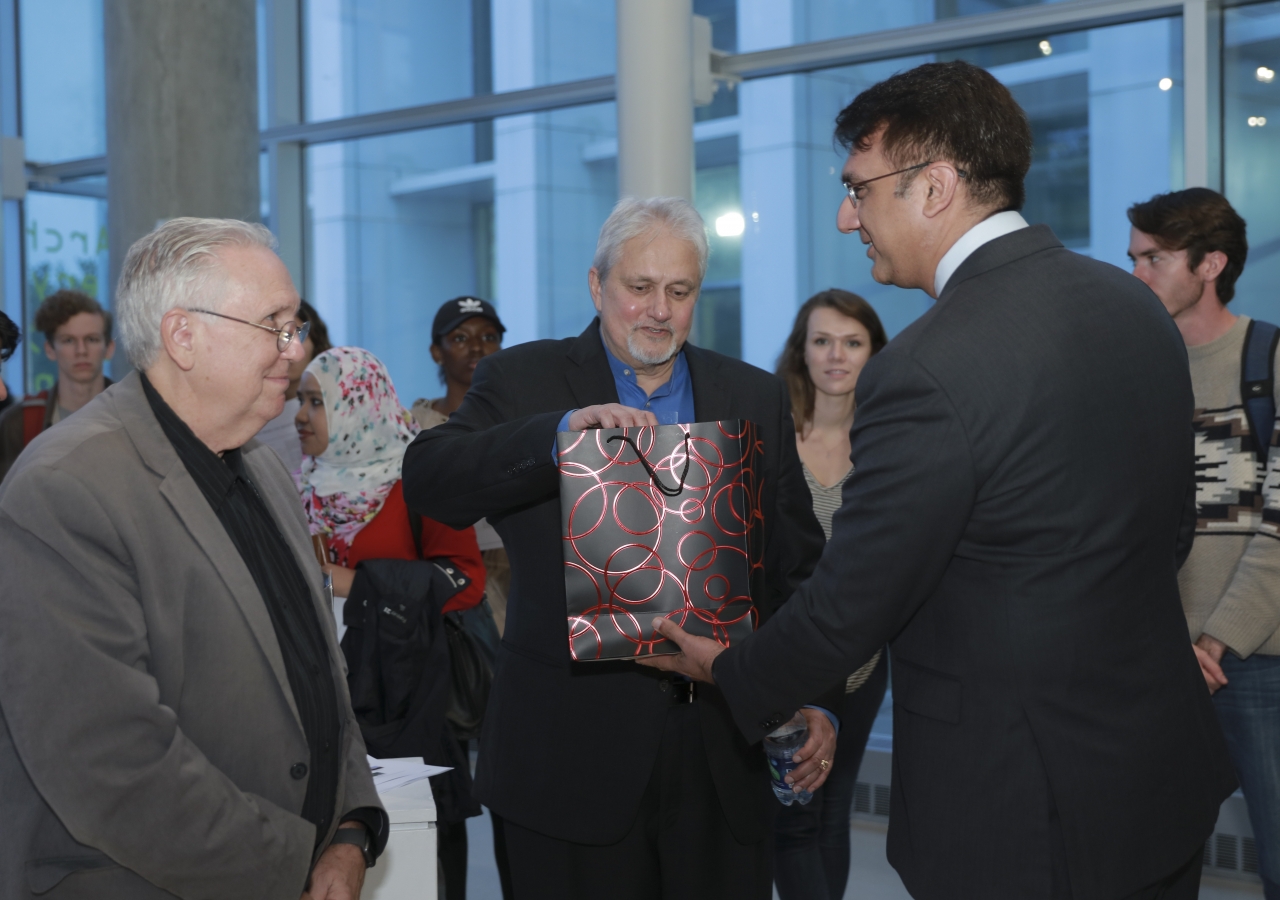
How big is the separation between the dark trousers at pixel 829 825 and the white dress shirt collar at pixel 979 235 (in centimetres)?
186

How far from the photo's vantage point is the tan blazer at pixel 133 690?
142 centimetres

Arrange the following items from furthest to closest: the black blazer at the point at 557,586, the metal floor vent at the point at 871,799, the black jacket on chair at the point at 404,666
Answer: the metal floor vent at the point at 871,799
the black jacket on chair at the point at 404,666
the black blazer at the point at 557,586

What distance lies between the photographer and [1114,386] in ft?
5.21

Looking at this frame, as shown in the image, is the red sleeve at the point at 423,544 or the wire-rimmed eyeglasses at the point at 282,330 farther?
the red sleeve at the point at 423,544

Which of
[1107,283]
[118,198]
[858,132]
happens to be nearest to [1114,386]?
[1107,283]

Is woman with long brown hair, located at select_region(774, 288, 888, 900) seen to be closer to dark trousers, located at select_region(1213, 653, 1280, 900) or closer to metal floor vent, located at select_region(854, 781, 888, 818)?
dark trousers, located at select_region(1213, 653, 1280, 900)

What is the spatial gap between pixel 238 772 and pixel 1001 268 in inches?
47.8

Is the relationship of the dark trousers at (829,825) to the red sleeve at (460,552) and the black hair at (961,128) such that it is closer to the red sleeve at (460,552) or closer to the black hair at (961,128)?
the red sleeve at (460,552)

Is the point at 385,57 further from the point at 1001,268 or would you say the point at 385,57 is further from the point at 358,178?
the point at 1001,268

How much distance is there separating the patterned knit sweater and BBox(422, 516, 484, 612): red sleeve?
1.76m

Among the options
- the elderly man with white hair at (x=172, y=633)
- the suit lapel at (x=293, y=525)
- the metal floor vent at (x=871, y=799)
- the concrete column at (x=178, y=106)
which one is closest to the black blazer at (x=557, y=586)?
the suit lapel at (x=293, y=525)

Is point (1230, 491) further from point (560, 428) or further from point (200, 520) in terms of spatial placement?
point (200, 520)

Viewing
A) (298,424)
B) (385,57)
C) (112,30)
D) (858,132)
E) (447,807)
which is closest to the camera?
(858,132)

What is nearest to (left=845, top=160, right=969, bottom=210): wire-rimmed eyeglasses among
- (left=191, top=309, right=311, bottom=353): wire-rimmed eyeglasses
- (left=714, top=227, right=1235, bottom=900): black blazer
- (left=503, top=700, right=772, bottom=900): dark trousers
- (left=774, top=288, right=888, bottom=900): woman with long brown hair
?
(left=714, top=227, right=1235, bottom=900): black blazer
